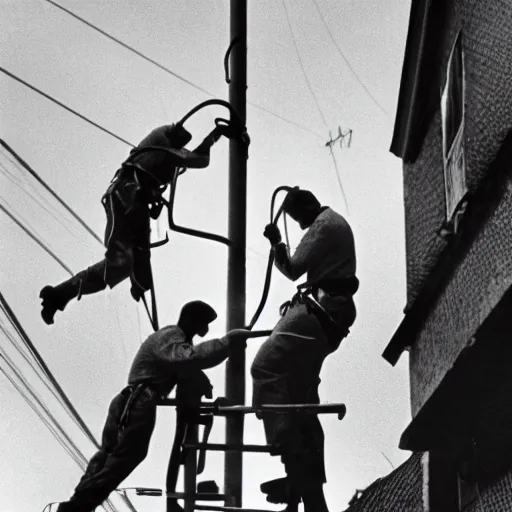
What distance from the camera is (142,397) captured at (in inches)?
423

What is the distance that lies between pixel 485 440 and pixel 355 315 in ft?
4.81

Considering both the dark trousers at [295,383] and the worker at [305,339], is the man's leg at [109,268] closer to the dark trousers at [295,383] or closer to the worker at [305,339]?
the worker at [305,339]

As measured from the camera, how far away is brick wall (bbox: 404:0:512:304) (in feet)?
36.1

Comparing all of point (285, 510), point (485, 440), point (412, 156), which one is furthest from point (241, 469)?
point (412, 156)

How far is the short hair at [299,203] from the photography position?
11594 mm

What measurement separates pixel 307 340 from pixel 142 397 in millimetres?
1323

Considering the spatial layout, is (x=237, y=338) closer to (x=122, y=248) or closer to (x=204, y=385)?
(x=204, y=385)

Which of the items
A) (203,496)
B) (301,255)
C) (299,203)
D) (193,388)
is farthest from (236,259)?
(203,496)

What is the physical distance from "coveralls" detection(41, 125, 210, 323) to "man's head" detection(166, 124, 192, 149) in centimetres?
12

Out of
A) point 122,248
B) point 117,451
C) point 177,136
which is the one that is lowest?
point 117,451

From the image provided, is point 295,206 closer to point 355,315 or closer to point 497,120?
point 355,315

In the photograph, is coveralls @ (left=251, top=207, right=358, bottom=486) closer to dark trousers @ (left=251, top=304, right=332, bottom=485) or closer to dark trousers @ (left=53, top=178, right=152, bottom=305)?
dark trousers @ (left=251, top=304, right=332, bottom=485)

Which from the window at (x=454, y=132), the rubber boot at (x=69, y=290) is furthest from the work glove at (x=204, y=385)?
the window at (x=454, y=132)

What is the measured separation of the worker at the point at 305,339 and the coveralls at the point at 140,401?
501mm
